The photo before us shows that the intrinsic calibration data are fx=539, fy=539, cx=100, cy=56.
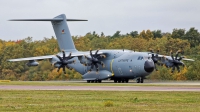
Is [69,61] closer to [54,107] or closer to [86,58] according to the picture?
[86,58]

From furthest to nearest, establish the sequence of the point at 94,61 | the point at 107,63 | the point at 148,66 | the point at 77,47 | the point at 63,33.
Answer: the point at 77,47 → the point at 63,33 → the point at 107,63 → the point at 94,61 → the point at 148,66

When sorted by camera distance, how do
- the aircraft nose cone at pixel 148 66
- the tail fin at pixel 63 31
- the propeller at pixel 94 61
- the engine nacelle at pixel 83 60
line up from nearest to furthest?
the aircraft nose cone at pixel 148 66
the propeller at pixel 94 61
the engine nacelle at pixel 83 60
the tail fin at pixel 63 31

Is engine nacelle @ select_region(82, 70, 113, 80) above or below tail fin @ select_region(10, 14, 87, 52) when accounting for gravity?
below


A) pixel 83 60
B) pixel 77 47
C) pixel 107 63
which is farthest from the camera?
pixel 77 47

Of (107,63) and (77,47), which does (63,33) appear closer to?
(107,63)

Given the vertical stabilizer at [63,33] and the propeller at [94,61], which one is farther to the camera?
the vertical stabilizer at [63,33]

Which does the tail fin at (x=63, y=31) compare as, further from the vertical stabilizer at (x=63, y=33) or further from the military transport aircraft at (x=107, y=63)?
the military transport aircraft at (x=107, y=63)

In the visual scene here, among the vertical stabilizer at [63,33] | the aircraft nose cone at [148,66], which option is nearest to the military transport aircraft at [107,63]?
the aircraft nose cone at [148,66]

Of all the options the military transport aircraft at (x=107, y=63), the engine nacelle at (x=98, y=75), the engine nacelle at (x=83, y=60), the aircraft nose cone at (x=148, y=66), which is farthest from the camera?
the engine nacelle at (x=98, y=75)

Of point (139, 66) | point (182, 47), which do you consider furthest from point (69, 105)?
point (182, 47)

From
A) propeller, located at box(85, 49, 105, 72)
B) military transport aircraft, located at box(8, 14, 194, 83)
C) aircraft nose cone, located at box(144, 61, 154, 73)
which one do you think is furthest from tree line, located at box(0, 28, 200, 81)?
aircraft nose cone, located at box(144, 61, 154, 73)

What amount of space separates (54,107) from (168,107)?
452 cm

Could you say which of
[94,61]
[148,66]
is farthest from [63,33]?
[148,66]

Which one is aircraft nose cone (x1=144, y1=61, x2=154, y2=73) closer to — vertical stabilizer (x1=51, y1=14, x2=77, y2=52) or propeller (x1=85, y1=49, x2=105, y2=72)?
propeller (x1=85, y1=49, x2=105, y2=72)
